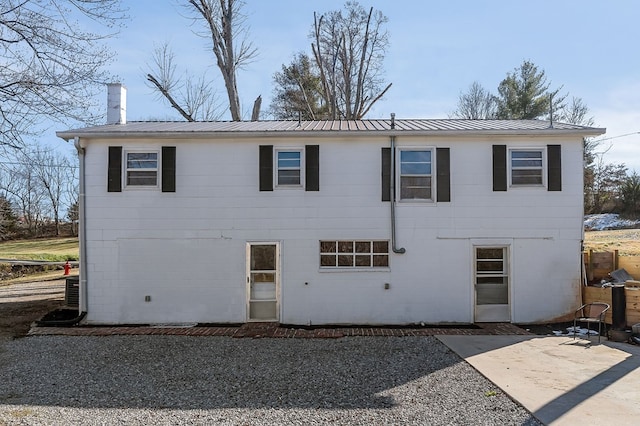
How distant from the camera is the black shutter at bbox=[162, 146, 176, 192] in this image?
10703 mm

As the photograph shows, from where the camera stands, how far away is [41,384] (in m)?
6.36

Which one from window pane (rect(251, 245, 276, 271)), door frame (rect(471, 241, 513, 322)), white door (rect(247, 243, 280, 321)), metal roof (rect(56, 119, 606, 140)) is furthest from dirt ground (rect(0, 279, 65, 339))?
door frame (rect(471, 241, 513, 322))

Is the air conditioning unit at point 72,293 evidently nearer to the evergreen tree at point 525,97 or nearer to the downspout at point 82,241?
the downspout at point 82,241

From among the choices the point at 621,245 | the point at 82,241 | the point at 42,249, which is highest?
the point at 82,241

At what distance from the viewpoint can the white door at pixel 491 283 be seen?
35.1 ft

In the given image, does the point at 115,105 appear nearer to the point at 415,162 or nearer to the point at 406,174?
the point at 406,174

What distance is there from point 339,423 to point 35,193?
40444 millimetres

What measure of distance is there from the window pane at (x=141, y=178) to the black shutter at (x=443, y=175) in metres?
6.21

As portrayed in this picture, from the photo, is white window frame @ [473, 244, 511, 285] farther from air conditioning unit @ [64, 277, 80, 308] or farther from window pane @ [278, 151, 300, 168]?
air conditioning unit @ [64, 277, 80, 308]

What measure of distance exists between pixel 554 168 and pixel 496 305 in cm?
324

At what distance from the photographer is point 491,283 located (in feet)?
35.2

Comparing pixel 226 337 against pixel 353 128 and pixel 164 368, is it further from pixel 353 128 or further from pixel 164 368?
pixel 353 128

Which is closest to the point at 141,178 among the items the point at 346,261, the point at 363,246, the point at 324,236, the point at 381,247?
the point at 324,236

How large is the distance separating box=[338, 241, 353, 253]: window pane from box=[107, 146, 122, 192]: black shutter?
A: 4.98 m
